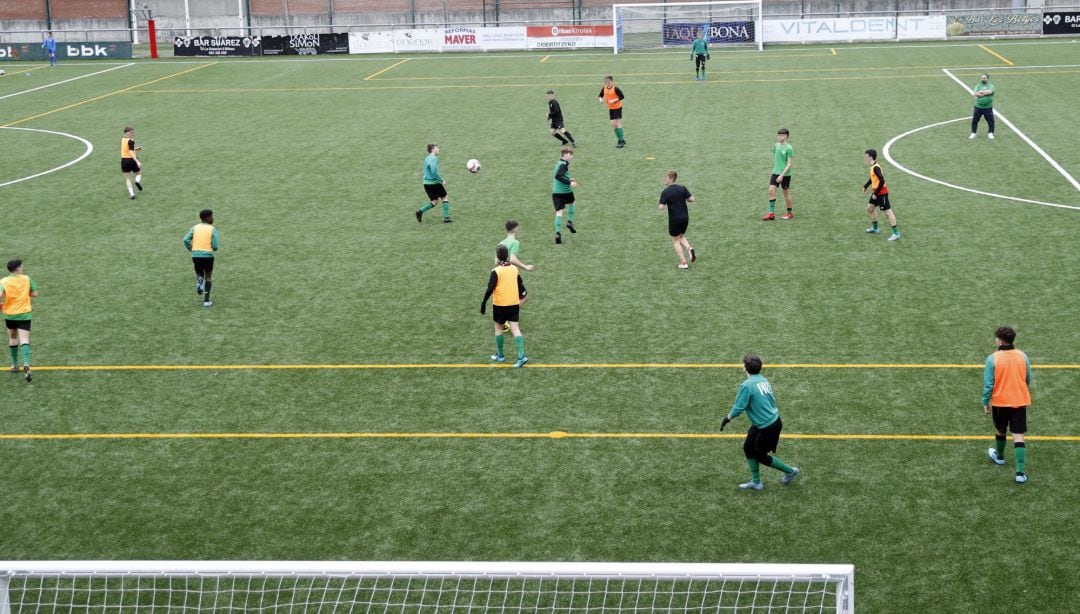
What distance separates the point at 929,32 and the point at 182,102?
34995 millimetres

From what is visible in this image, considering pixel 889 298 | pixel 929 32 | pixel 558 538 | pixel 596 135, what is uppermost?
pixel 929 32

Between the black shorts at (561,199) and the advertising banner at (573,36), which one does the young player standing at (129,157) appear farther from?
the advertising banner at (573,36)

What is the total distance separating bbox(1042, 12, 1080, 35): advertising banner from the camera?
51.4 meters

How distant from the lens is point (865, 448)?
1388cm

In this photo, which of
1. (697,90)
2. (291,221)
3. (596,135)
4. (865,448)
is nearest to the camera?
(865,448)

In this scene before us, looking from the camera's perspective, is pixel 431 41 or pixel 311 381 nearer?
pixel 311 381

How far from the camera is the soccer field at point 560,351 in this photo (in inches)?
478

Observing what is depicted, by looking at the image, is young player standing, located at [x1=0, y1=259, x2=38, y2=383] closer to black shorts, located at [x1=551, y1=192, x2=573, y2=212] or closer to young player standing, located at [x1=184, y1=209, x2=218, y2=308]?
young player standing, located at [x1=184, y1=209, x2=218, y2=308]

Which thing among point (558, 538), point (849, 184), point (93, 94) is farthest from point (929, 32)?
point (558, 538)

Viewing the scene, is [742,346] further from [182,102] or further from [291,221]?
[182,102]

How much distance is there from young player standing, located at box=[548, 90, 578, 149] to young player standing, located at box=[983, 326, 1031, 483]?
20.5 metres

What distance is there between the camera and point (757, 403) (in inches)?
487

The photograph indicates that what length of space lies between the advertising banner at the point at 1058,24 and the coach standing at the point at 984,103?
80.7 ft

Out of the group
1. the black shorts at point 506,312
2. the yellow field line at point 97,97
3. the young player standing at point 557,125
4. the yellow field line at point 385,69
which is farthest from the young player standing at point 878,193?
the yellow field line at point 97,97
